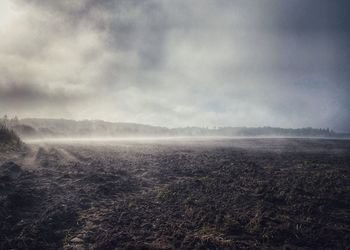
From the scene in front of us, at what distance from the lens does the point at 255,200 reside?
46.2ft

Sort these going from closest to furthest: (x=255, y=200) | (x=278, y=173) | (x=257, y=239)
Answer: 1. (x=257, y=239)
2. (x=255, y=200)
3. (x=278, y=173)

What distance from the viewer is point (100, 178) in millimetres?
18812

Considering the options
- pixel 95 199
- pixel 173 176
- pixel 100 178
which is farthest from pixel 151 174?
pixel 95 199

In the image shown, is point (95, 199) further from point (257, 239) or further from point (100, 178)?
point (257, 239)

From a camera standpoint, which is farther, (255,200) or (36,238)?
(255,200)

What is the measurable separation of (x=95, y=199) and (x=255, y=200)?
27.2ft

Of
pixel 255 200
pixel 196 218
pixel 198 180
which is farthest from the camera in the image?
pixel 198 180

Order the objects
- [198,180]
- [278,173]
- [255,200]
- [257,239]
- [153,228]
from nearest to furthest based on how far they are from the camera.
Answer: [257,239], [153,228], [255,200], [198,180], [278,173]

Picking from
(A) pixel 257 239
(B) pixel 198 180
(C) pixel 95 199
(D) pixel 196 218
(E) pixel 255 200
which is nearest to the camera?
(A) pixel 257 239

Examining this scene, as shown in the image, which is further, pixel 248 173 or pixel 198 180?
pixel 248 173

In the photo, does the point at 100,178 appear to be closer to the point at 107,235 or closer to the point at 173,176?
the point at 173,176

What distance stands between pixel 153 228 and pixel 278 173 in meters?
12.3

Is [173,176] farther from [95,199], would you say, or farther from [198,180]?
[95,199]

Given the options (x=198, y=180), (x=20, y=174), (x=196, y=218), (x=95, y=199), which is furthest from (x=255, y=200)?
(x=20, y=174)
